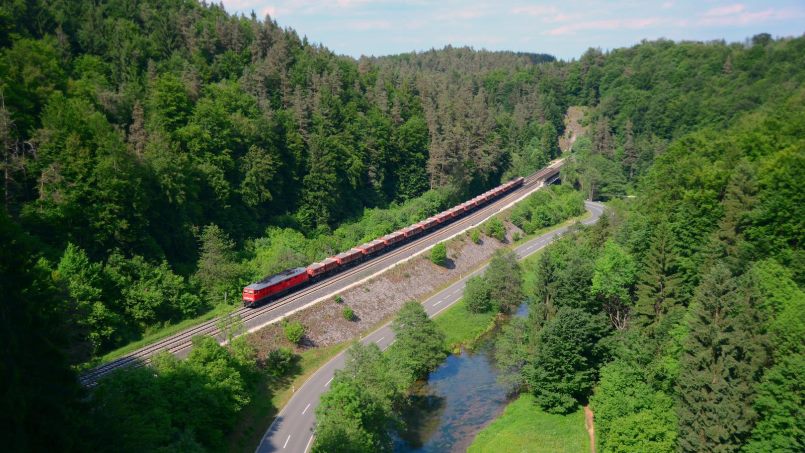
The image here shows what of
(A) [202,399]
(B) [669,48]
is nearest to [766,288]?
(A) [202,399]

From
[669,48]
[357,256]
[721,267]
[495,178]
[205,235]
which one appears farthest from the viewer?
[669,48]

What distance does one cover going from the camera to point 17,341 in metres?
20.8

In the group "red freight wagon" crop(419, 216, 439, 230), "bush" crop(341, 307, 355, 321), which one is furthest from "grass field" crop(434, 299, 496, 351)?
"red freight wagon" crop(419, 216, 439, 230)

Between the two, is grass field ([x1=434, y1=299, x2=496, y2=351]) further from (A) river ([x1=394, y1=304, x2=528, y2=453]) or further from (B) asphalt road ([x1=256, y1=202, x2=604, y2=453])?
(B) asphalt road ([x1=256, y1=202, x2=604, y2=453])

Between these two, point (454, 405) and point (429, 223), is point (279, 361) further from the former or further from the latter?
point (429, 223)

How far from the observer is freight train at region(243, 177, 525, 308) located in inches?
2170

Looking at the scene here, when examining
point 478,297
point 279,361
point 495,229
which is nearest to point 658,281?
point 478,297

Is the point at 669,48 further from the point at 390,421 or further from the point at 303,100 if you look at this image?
the point at 390,421

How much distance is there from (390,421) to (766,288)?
2933cm

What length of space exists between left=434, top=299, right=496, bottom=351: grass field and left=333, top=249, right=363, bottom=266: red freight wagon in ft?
47.2

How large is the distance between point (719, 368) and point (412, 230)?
53.2 m

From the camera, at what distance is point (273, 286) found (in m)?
56.1

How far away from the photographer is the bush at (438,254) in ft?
243

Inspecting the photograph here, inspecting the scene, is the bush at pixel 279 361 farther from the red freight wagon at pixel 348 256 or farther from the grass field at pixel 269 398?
the red freight wagon at pixel 348 256
